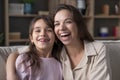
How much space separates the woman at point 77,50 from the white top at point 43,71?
1.9 inches

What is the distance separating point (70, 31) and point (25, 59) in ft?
1.08

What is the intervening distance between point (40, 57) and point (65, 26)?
28 centimetres

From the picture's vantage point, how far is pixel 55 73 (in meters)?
1.63

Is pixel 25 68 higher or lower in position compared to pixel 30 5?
lower

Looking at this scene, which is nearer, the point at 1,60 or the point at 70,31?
the point at 70,31

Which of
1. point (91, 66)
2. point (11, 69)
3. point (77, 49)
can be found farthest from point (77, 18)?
point (11, 69)

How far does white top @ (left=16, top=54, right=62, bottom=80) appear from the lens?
1.50 m

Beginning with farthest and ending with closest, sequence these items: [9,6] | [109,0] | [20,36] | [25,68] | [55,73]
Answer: [109,0]
[20,36]
[9,6]
[55,73]
[25,68]

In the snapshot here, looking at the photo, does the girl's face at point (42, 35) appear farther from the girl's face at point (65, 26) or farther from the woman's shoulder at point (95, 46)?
the woman's shoulder at point (95, 46)

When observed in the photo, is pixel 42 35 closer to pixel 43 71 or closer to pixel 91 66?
pixel 43 71

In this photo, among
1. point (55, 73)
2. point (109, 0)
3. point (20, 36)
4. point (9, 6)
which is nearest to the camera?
point (55, 73)

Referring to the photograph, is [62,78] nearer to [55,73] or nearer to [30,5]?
[55,73]

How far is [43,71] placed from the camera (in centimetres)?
158

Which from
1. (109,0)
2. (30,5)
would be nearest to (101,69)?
(30,5)
